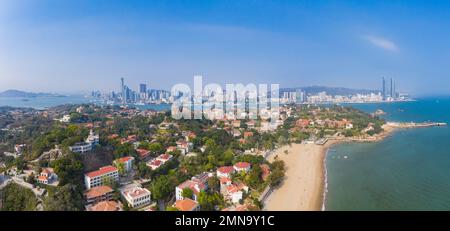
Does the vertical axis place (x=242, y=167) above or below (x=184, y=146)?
below

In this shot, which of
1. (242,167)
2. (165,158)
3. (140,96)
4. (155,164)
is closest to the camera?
(242,167)

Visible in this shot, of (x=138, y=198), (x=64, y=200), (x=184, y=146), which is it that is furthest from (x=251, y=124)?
(x=64, y=200)

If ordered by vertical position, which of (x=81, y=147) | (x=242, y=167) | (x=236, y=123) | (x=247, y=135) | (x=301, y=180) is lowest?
(x=301, y=180)

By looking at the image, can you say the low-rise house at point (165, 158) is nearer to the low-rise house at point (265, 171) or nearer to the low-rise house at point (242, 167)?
the low-rise house at point (242, 167)

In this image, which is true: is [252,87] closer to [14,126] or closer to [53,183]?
[53,183]

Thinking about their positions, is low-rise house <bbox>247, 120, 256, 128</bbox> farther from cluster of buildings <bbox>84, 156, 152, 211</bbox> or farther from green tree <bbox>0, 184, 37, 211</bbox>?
green tree <bbox>0, 184, 37, 211</bbox>

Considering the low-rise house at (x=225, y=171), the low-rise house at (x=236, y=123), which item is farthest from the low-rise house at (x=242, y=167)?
the low-rise house at (x=236, y=123)

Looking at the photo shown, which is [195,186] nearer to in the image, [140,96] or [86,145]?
[86,145]
